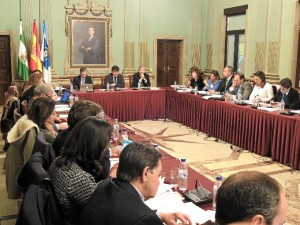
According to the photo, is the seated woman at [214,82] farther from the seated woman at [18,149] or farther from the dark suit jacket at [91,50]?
the seated woman at [18,149]

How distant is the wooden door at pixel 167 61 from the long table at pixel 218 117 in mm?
3234

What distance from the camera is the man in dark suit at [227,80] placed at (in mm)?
7527

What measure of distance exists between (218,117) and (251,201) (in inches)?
221

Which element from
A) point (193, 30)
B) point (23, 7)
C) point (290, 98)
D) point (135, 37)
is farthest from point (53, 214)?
point (193, 30)

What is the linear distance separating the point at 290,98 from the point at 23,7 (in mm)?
7268

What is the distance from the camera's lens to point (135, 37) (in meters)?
11.1

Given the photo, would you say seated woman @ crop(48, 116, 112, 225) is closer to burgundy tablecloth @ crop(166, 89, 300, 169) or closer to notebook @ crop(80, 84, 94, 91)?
burgundy tablecloth @ crop(166, 89, 300, 169)

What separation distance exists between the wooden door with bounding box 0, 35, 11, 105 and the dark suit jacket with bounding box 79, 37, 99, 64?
6.56ft

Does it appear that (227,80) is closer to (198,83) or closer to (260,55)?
(198,83)

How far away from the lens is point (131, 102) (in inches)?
324

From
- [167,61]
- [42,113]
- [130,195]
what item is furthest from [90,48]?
[130,195]

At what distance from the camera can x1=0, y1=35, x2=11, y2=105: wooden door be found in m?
9.72

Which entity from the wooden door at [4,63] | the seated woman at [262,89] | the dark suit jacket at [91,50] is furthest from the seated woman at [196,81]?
the wooden door at [4,63]

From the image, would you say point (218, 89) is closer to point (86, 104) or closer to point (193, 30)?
point (193, 30)
